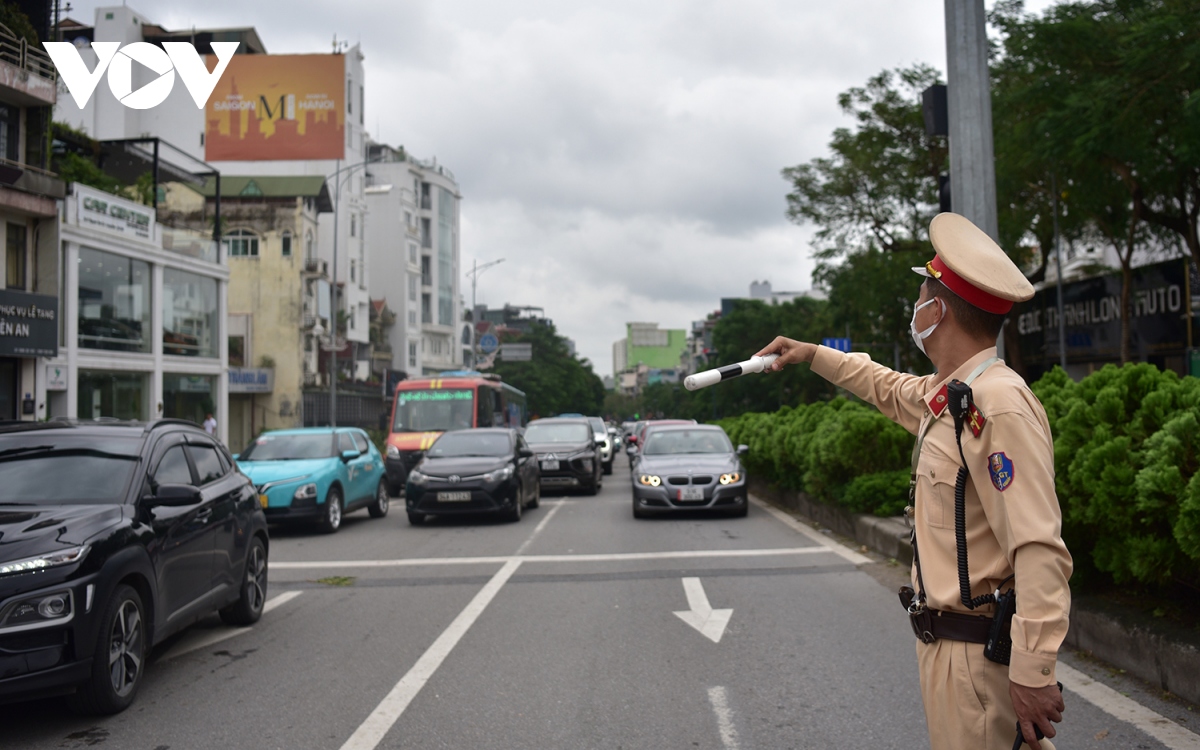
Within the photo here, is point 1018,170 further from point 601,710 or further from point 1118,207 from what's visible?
point 601,710

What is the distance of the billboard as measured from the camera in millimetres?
48594

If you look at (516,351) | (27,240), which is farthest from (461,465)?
(516,351)

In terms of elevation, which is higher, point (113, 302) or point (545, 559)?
point (113, 302)

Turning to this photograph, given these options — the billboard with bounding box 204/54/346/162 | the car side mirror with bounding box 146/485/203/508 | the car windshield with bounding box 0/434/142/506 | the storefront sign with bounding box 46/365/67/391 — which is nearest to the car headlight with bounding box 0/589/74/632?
the car windshield with bounding box 0/434/142/506

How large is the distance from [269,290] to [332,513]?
4298 centimetres

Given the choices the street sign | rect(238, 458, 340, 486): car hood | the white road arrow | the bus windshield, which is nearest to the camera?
the white road arrow

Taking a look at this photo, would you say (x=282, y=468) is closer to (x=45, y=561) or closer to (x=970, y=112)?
(x=45, y=561)

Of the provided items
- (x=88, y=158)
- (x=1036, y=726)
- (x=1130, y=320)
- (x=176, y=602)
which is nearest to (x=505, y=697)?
(x=176, y=602)

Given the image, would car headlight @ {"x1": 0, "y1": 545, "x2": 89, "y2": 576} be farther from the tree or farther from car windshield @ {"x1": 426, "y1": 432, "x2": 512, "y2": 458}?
the tree

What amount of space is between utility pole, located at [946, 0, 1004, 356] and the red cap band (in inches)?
271

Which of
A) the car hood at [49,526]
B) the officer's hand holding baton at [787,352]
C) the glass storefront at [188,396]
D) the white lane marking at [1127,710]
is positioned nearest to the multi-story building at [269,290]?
the glass storefront at [188,396]

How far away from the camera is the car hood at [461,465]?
1566 centimetres

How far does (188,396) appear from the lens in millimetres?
36375

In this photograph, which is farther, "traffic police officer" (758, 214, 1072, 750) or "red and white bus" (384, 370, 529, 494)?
"red and white bus" (384, 370, 529, 494)
